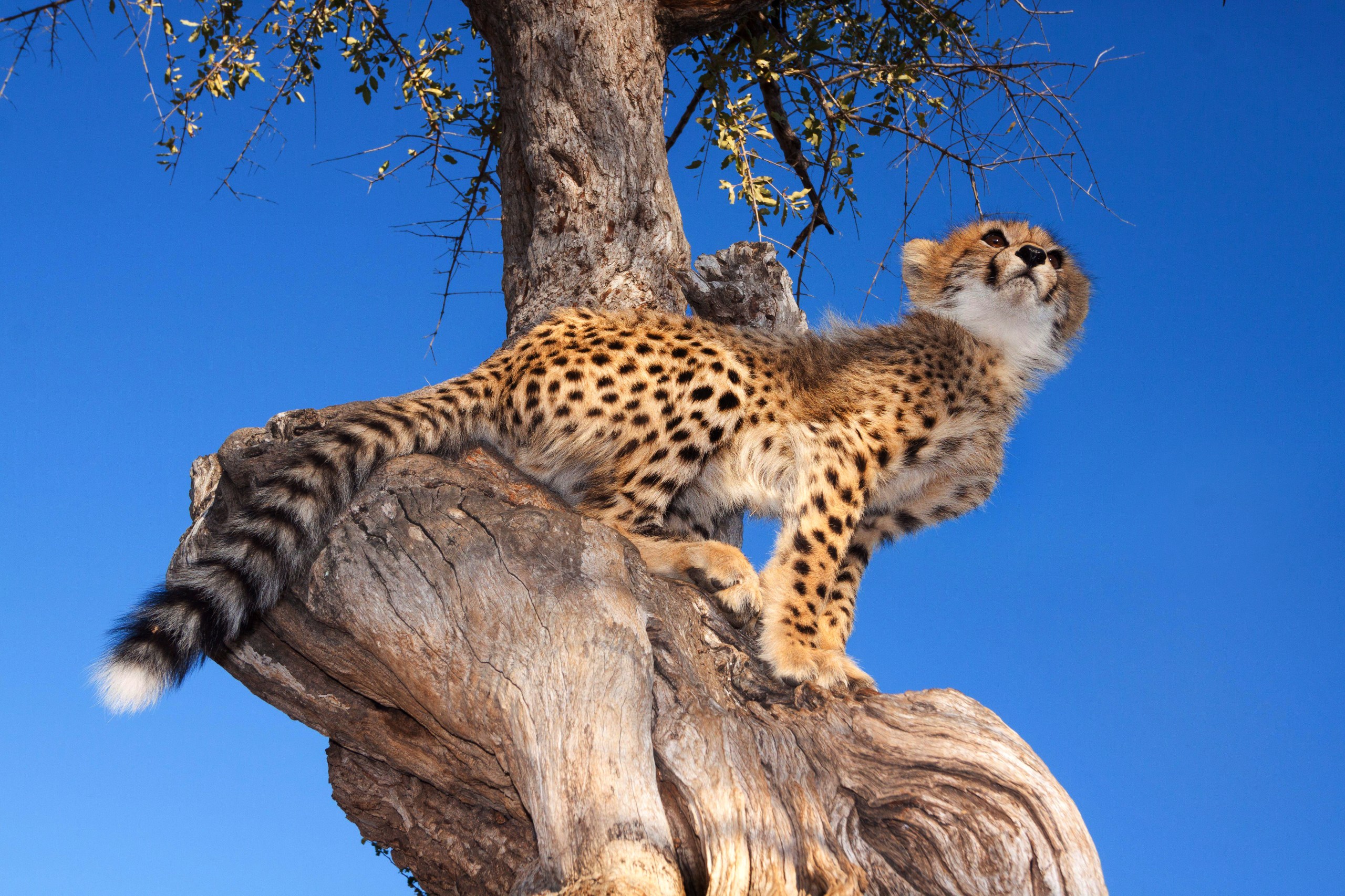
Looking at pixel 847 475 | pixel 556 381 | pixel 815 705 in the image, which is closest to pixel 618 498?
pixel 556 381

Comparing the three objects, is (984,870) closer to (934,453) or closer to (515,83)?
(934,453)

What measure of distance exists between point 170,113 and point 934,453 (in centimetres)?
510

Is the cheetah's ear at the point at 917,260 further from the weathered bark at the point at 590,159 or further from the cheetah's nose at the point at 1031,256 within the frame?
the weathered bark at the point at 590,159

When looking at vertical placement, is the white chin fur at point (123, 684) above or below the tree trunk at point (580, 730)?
→ below

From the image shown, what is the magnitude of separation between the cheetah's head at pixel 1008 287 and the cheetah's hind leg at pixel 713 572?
1654 mm

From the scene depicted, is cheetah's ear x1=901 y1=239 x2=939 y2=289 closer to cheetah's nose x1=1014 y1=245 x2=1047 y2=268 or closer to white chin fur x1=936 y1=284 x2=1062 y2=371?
white chin fur x1=936 y1=284 x2=1062 y2=371

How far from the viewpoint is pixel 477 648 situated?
2.91m

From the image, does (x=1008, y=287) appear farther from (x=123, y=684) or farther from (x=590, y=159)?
→ (x=123, y=684)

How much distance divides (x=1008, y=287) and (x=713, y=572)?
1898mm

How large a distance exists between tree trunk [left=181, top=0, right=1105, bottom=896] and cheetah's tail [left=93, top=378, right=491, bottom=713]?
0.34 feet

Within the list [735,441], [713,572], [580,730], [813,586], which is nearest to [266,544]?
[580,730]

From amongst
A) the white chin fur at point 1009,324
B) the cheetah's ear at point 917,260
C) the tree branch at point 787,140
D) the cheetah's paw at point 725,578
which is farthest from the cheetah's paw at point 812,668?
the tree branch at point 787,140

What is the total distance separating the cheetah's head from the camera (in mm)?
4410

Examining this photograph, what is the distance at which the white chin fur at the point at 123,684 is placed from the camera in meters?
2.82
